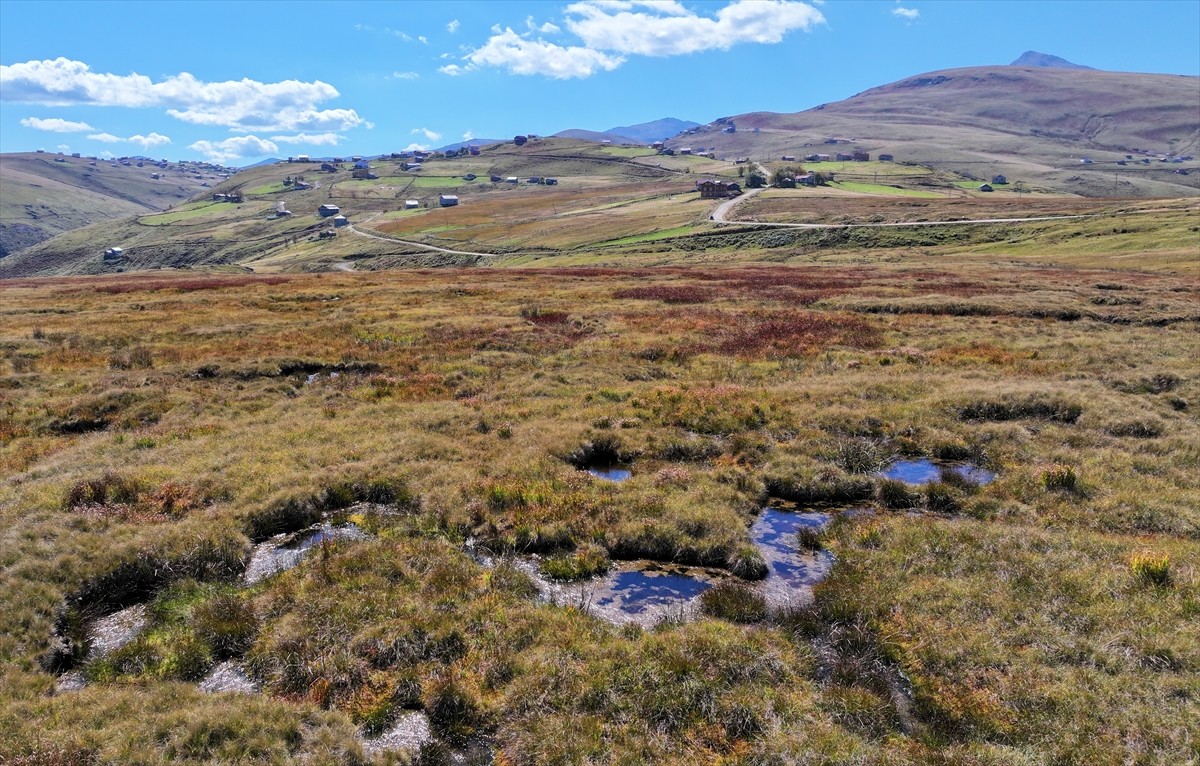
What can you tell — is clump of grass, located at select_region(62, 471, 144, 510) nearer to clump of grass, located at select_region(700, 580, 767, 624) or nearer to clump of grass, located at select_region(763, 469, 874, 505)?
clump of grass, located at select_region(700, 580, 767, 624)

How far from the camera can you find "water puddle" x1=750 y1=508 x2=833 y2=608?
42.2 ft

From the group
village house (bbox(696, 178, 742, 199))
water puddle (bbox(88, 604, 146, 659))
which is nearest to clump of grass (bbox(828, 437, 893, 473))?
water puddle (bbox(88, 604, 146, 659))

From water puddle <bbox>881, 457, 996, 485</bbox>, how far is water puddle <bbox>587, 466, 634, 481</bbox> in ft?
26.1

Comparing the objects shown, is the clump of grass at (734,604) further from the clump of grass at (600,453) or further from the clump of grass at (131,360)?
the clump of grass at (131,360)

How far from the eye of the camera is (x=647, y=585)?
13.4 meters

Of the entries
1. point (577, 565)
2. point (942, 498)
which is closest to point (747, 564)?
point (577, 565)

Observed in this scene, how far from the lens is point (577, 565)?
13.9 meters

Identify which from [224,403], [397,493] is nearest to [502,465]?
[397,493]

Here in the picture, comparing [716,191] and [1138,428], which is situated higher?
[716,191]

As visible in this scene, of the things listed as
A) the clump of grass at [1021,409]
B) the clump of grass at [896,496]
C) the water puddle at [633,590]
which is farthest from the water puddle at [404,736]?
the clump of grass at [1021,409]

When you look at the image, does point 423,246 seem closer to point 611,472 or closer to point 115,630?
point 611,472

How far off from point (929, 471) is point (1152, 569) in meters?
6.63

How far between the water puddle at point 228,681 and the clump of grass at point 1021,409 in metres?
23.4

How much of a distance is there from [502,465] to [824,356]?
20.2 meters
